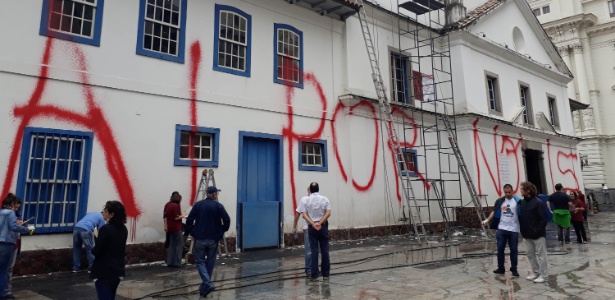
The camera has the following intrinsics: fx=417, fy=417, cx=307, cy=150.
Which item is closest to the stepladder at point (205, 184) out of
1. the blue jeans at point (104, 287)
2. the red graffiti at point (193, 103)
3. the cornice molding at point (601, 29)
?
the red graffiti at point (193, 103)

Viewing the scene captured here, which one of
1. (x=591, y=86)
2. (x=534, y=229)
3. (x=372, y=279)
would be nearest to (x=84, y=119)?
(x=372, y=279)

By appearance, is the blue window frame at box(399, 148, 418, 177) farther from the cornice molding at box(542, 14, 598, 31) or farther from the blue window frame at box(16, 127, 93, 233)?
the cornice molding at box(542, 14, 598, 31)

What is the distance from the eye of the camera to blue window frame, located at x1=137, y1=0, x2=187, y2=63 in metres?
9.95

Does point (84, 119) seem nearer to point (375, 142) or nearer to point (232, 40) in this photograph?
point (232, 40)

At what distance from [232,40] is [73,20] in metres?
3.85

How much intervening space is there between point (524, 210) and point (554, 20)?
42537 mm

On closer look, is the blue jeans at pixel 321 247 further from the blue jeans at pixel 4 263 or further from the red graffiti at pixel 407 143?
the red graffiti at pixel 407 143

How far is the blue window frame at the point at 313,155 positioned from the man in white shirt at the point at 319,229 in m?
4.84

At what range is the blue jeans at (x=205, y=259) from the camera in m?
6.29

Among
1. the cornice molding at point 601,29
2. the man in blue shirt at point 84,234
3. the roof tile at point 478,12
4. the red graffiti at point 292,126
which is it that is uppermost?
the cornice molding at point 601,29

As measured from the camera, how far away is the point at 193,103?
412 inches

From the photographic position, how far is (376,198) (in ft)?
45.8

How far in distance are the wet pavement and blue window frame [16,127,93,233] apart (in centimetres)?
118

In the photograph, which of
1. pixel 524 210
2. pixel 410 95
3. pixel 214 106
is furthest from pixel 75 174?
pixel 410 95
